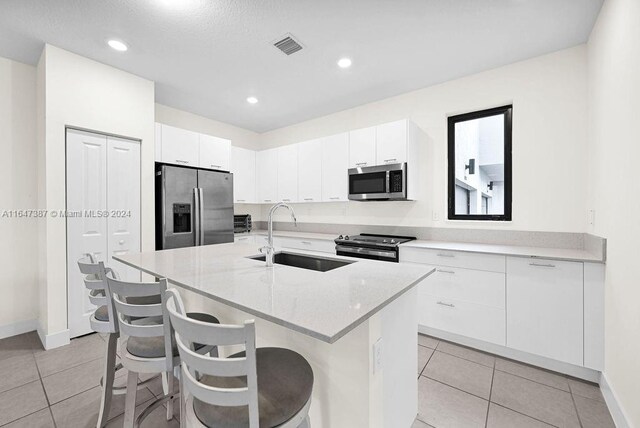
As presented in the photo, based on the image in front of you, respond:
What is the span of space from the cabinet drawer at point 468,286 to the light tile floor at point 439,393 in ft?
1.64

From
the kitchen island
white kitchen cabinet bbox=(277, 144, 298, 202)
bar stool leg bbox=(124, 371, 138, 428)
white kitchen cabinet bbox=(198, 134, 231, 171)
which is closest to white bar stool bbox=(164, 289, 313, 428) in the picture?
the kitchen island

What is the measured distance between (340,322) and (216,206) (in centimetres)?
328

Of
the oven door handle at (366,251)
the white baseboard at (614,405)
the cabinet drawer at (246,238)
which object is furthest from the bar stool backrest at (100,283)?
the white baseboard at (614,405)

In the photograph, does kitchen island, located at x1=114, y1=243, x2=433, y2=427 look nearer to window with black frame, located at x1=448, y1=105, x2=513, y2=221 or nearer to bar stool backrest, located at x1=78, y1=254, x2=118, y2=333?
bar stool backrest, located at x1=78, y1=254, x2=118, y2=333

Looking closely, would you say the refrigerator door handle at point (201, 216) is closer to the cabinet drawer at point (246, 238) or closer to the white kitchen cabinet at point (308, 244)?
the cabinet drawer at point (246, 238)

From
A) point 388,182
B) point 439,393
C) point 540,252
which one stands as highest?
point 388,182

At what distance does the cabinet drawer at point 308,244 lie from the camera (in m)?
3.67

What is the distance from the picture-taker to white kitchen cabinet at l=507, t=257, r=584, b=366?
6.76ft

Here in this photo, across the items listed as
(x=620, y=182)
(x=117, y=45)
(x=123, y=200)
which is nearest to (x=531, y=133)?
(x=620, y=182)

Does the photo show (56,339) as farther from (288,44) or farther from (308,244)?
(288,44)

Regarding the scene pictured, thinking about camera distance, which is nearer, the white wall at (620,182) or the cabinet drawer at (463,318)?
the white wall at (620,182)

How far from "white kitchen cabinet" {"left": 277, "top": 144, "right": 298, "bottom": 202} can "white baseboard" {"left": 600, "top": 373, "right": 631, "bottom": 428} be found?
370 cm

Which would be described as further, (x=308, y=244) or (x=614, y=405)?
(x=308, y=244)

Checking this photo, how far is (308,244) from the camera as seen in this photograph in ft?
12.9
